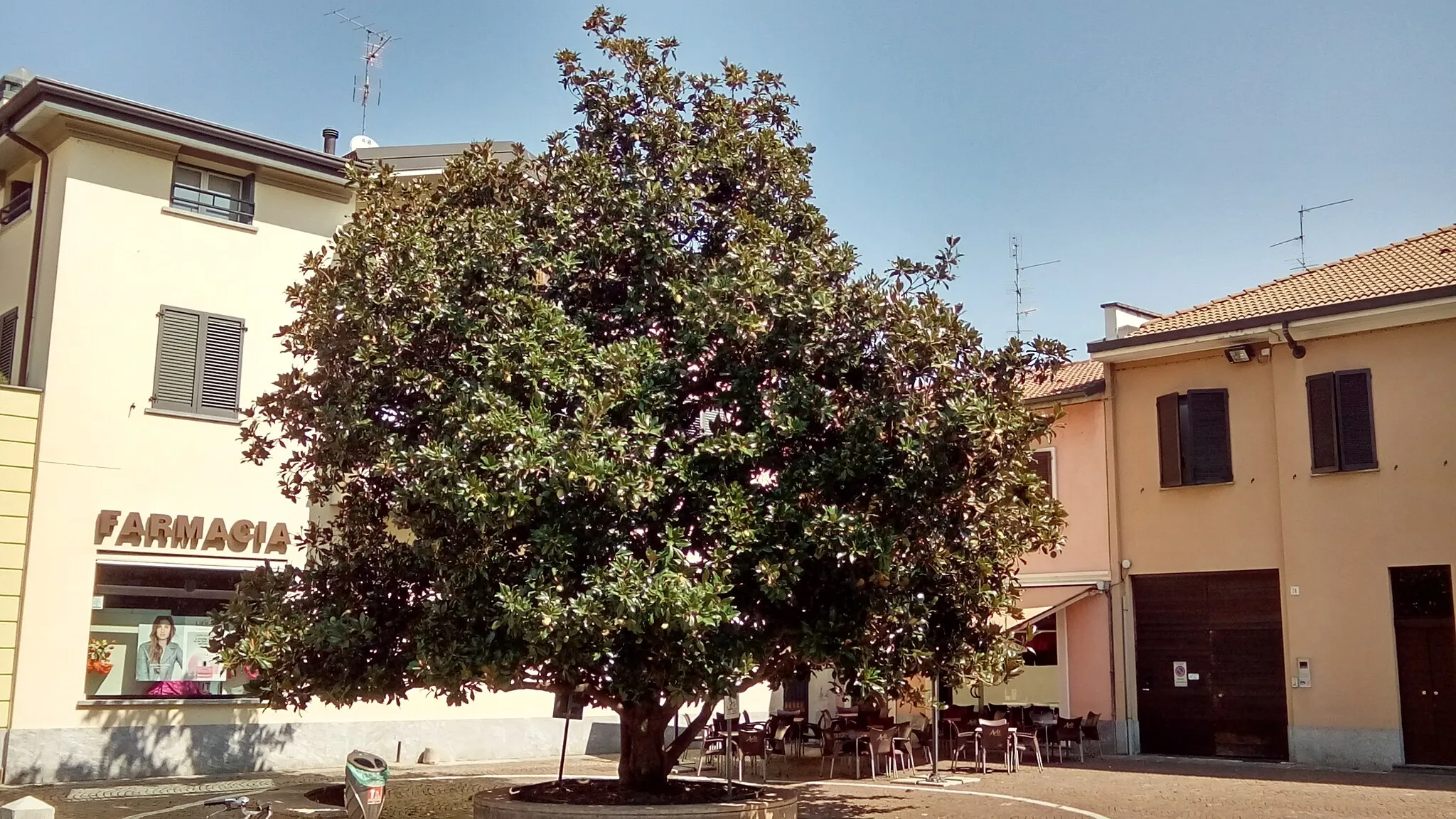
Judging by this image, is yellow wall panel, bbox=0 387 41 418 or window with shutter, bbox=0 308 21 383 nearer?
→ yellow wall panel, bbox=0 387 41 418

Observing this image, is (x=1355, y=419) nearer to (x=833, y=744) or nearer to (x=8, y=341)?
(x=833, y=744)

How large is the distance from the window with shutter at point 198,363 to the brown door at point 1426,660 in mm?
18917

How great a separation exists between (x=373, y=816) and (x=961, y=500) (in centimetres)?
A: 699

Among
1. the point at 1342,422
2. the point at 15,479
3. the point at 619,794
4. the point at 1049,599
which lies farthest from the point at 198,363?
the point at 1342,422

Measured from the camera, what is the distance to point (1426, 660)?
20.0m

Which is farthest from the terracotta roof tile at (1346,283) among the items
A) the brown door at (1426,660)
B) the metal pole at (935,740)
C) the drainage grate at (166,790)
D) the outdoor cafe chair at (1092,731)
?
the drainage grate at (166,790)

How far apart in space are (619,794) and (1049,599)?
14.1 meters

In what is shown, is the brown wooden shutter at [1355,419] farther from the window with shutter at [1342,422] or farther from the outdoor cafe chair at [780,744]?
the outdoor cafe chair at [780,744]

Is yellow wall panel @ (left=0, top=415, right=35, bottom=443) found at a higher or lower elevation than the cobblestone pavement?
higher

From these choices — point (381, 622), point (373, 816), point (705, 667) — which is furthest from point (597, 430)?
point (373, 816)

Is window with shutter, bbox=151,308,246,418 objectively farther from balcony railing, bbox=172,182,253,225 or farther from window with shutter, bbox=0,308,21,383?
window with shutter, bbox=0,308,21,383

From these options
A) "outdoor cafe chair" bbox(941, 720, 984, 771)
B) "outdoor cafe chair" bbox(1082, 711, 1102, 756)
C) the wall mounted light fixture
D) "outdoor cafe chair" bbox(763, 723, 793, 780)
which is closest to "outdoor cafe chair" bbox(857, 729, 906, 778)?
A: "outdoor cafe chair" bbox(941, 720, 984, 771)

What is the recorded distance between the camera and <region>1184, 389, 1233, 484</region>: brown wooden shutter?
2289 centimetres

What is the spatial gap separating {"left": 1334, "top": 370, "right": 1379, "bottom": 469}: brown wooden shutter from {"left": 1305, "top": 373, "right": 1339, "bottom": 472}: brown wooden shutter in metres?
0.09
